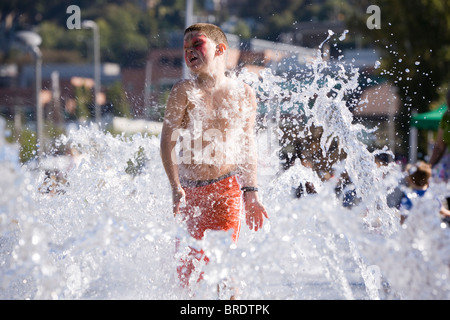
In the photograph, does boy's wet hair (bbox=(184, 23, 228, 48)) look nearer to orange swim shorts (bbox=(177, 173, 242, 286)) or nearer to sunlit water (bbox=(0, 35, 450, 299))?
orange swim shorts (bbox=(177, 173, 242, 286))

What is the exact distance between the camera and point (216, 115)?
12.3ft

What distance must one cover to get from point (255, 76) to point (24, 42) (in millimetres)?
10825

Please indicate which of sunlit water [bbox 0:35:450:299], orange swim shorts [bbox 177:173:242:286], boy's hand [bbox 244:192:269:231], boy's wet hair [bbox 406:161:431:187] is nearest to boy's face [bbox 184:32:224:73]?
orange swim shorts [bbox 177:173:242:286]

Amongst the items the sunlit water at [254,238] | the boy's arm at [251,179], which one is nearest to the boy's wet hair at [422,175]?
the sunlit water at [254,238]

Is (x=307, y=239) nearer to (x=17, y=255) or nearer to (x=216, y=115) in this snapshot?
(x=216, y=115)

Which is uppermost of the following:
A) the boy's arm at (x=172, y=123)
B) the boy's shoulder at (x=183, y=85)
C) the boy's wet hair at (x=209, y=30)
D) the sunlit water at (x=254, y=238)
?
the boy's wet hair at (x=209, y=30)

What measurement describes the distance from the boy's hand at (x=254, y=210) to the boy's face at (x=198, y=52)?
2.29 ft

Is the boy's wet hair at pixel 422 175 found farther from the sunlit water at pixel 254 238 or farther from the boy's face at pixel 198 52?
the boy's face at pixel 198 52

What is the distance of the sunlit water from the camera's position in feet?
9.52

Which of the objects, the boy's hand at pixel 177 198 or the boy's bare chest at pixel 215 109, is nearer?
the boy's hand at pixel 177 198

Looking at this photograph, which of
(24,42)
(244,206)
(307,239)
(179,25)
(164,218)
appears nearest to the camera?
(307,239)

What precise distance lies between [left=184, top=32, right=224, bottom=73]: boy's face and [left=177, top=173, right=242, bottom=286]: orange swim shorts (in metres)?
0.58

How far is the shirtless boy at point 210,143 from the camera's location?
3.64 meters
